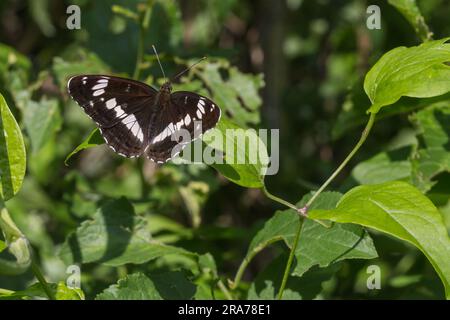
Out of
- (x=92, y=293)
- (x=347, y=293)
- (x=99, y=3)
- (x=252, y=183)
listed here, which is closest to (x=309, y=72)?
(x=99, y=3)

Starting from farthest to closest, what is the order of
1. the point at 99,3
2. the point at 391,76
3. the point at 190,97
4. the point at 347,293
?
the point at 99,3 < the point at 347,293 < the point at 190,97 < the point at 391,76

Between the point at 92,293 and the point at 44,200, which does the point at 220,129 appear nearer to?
the point at 92,293

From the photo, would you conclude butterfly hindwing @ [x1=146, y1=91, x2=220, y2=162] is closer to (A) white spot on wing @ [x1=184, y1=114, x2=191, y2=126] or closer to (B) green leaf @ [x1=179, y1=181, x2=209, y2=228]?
(A) white spot on wing @ [x1=184, y1=114, x2=191, y2=126]

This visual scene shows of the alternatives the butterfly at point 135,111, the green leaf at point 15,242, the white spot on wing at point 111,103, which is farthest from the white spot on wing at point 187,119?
the green leaf at point 15,242

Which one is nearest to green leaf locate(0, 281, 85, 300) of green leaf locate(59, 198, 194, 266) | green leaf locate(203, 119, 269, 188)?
green leaf locate(59, 198, 194, 266)

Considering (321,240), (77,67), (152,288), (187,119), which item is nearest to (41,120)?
(77,67)

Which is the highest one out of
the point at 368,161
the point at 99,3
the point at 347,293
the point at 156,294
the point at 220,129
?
the point at 99,3
